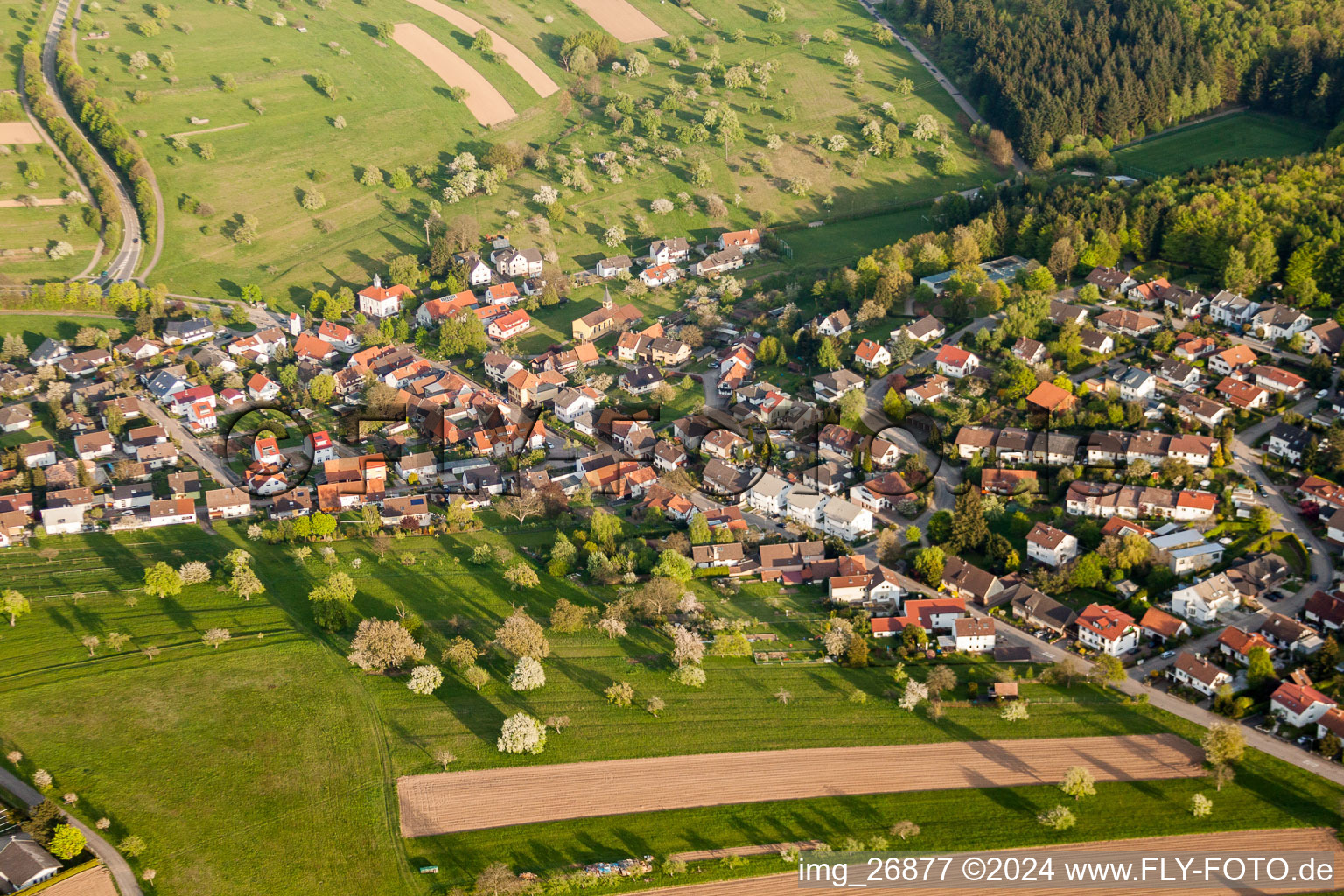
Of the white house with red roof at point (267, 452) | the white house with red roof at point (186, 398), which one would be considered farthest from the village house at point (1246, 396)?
the white house with red roof at point (186, 398)

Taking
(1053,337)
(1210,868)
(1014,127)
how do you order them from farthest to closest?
(1014,127), (1053,337), (1210,868)

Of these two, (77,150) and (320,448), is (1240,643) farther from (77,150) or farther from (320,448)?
(77,150)

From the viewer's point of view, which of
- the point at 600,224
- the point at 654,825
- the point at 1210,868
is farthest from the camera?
the point at 600,224

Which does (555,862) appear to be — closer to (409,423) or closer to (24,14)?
(409,423)

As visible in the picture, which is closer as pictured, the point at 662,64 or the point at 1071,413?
the point at 1071,413

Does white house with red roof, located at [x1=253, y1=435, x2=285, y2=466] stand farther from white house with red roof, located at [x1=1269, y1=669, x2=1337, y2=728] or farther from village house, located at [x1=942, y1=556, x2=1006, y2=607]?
white house with red roof, located at [x1=1269, y1=669, x2=1337, y2=728]

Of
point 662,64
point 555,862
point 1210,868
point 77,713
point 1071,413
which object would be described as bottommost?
point 77,713

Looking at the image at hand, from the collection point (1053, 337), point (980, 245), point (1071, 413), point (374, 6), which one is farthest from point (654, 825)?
point (374, 6)
